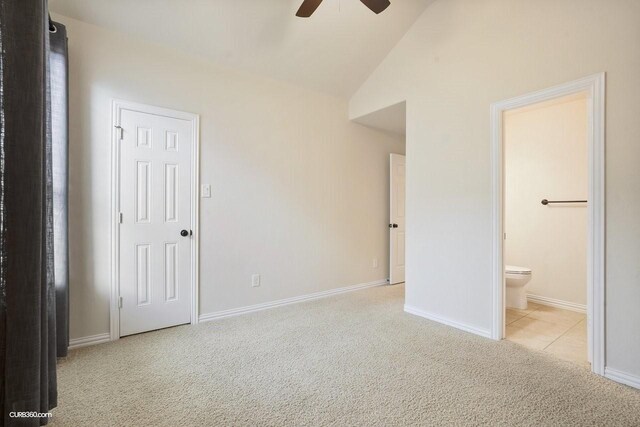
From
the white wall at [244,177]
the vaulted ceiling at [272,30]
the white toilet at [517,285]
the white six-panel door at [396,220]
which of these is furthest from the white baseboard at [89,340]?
the white toilet at [517,285]

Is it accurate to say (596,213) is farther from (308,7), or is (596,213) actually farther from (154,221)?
(154,221)

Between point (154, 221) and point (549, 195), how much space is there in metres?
4.26

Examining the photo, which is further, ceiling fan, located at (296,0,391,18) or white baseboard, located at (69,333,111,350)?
white baseboard, located at (69,333,111,350)

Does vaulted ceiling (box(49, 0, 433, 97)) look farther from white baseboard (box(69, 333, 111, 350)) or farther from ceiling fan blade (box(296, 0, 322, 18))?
white baseboard (box(69, 333, 111, 350))

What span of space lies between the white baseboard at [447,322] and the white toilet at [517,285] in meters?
0.90

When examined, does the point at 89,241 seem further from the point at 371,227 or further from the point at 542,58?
the point at 542,58

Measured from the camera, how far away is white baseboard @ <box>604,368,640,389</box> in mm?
1897

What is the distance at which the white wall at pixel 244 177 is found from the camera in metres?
2.46

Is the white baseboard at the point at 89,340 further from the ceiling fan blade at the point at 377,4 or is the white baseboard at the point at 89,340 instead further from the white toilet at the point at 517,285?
the white toilet at the point at 517,285

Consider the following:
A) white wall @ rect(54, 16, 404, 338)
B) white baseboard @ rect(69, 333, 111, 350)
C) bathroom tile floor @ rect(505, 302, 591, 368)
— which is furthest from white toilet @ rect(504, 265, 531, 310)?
white baseboard @ rect(69, 333, 111, 350)

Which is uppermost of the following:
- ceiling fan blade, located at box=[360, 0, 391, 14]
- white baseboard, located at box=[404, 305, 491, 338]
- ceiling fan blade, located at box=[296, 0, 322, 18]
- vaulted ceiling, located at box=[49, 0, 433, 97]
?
vaulted ceiling, located at box=[49, 0, 433, 97]

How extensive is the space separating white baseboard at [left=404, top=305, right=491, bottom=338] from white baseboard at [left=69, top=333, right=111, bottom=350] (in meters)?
2.84

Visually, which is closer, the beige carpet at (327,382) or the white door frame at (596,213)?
the beige carpet at (327,382)

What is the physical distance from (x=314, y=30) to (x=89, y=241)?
9.22ft
